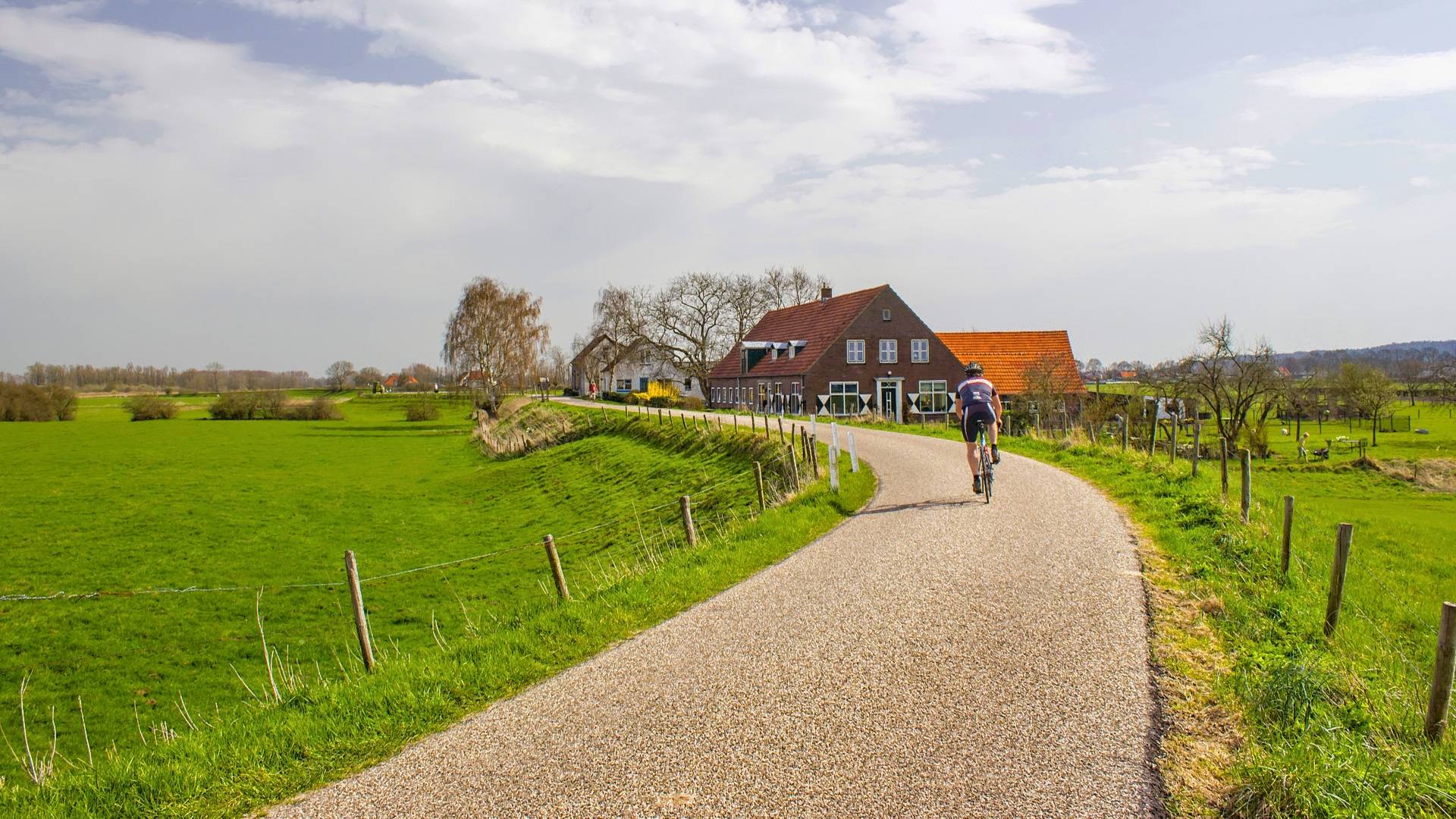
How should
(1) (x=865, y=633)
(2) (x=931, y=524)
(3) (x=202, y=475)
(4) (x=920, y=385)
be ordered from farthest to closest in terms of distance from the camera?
(4) (x=920, y=385), (3) (x=202, y=475), (2) (x=931, y=524), (1) (x=865, y=633)

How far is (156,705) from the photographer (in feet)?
40.9

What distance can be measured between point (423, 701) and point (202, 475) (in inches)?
1580

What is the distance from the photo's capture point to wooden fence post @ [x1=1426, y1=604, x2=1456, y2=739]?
189 inches

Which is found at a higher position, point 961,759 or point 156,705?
point 961,759

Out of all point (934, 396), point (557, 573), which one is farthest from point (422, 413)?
point (557, 573)

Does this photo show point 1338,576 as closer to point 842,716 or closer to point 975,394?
point 842,716

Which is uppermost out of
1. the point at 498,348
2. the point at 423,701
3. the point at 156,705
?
the point at 498,348

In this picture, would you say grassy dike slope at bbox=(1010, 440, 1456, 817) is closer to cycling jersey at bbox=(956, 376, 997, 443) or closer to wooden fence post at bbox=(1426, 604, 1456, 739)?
wooden fence post at bbox=(1426, 604, 1456, 739)

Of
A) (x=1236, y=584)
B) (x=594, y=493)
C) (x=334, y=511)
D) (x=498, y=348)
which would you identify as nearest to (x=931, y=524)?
(x=1236, y=584)

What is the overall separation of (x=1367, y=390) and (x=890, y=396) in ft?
119

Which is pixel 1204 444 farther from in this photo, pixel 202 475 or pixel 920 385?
pixel 202 475

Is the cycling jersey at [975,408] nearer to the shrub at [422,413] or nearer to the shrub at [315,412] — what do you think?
the shrub at [422,413]

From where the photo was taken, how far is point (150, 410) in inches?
3457

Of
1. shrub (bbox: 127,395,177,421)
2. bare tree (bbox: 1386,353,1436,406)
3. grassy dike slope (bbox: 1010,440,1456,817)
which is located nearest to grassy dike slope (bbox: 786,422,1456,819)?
grassy dike slope (bbox: 1010,440,1456,817)
